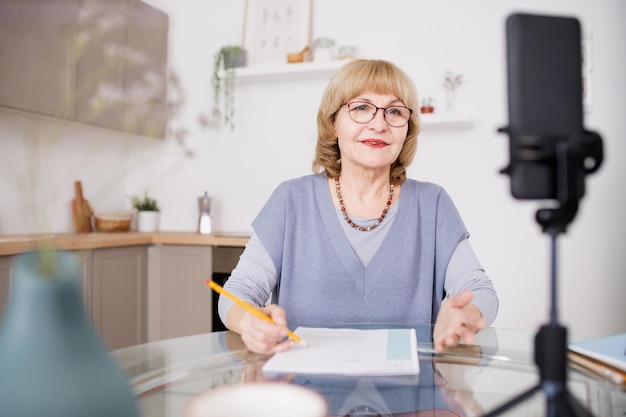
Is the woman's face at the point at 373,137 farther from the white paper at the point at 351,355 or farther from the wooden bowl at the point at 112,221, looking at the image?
the wooden bowl at the point at 112,221

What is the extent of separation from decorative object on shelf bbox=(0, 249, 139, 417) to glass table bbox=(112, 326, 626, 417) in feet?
0.97

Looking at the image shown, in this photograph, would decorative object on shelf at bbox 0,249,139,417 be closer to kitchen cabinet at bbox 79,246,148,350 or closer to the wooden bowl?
kitchen cabinet at bbox 79,246,148,350

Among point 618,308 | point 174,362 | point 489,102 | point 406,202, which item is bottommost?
point 618,308

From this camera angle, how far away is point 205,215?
3.47 m

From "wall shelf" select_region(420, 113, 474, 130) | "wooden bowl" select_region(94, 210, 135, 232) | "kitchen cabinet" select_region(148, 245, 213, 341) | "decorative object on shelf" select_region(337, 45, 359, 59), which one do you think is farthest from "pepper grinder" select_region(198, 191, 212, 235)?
"wall shelf" select_region(420, 113, 474, 130)

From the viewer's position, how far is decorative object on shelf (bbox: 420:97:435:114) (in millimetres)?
3166

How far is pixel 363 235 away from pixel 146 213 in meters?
2.34

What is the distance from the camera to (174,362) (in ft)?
3.29

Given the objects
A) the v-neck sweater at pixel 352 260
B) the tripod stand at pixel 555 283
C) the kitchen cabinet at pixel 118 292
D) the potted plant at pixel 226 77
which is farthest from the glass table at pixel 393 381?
the potted plant at pixel 226 77

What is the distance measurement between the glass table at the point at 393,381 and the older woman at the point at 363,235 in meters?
0.33

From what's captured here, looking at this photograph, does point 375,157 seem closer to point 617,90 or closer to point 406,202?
point 406,202

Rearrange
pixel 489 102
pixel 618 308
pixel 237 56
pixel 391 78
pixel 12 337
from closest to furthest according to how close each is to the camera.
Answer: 1. pixel 12 337
2. pixel 391 78
3. pixel 618 308
4. pixel 489 102
5. pixel 237 56

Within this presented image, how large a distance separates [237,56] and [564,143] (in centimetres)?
321

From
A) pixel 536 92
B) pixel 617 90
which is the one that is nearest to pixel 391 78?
pixel 536 92
